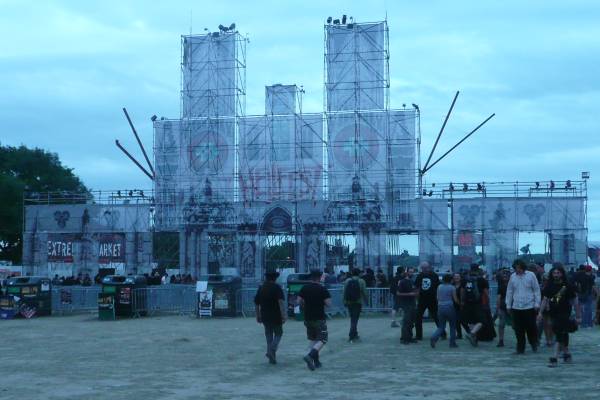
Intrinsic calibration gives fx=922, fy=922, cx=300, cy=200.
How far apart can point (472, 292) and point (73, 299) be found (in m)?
18.3

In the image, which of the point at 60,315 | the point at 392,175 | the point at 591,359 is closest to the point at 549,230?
the point at 392,175

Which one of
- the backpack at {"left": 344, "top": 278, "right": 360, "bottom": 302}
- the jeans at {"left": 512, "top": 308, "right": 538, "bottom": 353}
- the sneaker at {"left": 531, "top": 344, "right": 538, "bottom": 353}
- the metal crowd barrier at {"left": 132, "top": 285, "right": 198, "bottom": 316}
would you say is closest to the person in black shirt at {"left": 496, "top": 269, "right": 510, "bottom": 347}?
the sneaker at {"left": 531, "top": 344, "right": 538, "bottom": 353}

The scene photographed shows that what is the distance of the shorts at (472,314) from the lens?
1817 cm

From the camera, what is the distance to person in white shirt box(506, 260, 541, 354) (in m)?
15.6

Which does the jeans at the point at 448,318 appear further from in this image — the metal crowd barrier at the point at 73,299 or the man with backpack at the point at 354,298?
the metal crowd barrier at the point at 73,299

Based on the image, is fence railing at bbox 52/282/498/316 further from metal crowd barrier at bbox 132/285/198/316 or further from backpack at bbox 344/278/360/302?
backpack at bbox 344/278/360/302

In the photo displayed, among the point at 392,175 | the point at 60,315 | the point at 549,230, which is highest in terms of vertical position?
the point at 392,175

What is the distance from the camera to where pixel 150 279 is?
114 ft

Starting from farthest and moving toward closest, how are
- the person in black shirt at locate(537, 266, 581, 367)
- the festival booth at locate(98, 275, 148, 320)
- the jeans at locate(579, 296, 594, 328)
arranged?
the festival booth at locate(98, 275, 148, 320) → the jeans at locate(579, 296, 594, 328) → the person in black shirt at locate(537, 266, 581, 367)

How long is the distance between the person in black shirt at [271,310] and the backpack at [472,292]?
476 cm

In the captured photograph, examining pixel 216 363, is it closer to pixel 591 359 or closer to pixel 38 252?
pixel 591 359

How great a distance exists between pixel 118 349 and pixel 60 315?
14.4 m

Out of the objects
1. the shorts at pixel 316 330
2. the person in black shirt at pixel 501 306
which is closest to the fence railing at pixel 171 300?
the person in black shirt at pixel 501 306

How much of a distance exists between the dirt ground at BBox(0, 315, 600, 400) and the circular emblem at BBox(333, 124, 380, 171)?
29.9 m
